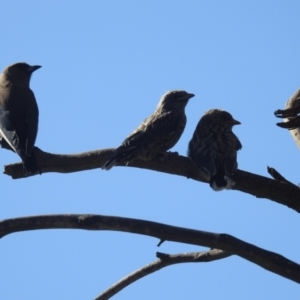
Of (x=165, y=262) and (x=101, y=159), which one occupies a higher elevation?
(x=101, y=159)

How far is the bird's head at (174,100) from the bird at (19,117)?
5.01ft

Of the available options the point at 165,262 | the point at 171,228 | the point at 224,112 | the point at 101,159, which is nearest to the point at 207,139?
the point at 224,112

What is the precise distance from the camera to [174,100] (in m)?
8.83

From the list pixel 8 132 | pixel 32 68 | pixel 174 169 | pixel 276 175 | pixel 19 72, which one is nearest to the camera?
pixel 276 175

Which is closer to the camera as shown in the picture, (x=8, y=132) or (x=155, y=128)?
(x=155, y=128)

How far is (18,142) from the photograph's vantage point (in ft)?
26.1

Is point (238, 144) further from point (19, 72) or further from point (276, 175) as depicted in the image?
point (19, 72)

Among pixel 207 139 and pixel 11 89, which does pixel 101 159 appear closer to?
pixel 207 139

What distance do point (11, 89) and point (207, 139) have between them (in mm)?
3013

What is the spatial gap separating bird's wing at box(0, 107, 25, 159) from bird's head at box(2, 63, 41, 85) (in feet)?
5.16

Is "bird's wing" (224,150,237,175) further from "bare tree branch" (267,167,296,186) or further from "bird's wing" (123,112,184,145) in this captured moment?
"bird's wing" (123,112,184,145)

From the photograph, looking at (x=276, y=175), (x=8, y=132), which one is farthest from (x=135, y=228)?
(x=8, y=132)

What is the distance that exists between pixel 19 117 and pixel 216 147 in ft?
8.04

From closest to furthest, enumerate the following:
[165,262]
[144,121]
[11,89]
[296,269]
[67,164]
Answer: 1. [296,269]
2. [165,262]
3. [67,164]
4. [144,121]
5. [11,89]
